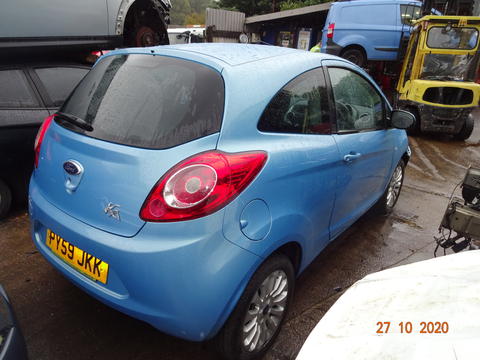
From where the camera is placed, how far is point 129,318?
2.21 m

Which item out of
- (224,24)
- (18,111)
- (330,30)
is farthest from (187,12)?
(18,111)

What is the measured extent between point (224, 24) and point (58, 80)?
53.1 feet

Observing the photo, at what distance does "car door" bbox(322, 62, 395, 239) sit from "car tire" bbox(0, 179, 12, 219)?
282 cm

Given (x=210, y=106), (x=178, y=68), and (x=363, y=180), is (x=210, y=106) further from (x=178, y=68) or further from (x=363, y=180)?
(x=363, y=180)

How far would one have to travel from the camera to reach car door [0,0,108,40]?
372cm

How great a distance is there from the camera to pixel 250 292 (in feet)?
5.65

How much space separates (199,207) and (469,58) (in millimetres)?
8236

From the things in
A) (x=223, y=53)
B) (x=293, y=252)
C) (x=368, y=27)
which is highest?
(x=368, y=27)

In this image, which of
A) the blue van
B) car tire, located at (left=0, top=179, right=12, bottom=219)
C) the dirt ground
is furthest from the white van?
the blue van

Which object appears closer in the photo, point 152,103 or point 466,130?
point 152,103

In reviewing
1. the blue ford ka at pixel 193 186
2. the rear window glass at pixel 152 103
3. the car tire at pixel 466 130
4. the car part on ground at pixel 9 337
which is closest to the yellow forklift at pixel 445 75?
the car tire at pixel 466 130

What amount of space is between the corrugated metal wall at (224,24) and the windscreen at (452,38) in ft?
36.9

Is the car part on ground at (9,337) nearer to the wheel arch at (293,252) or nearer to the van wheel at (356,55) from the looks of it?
the wheel arch at (293,252)
